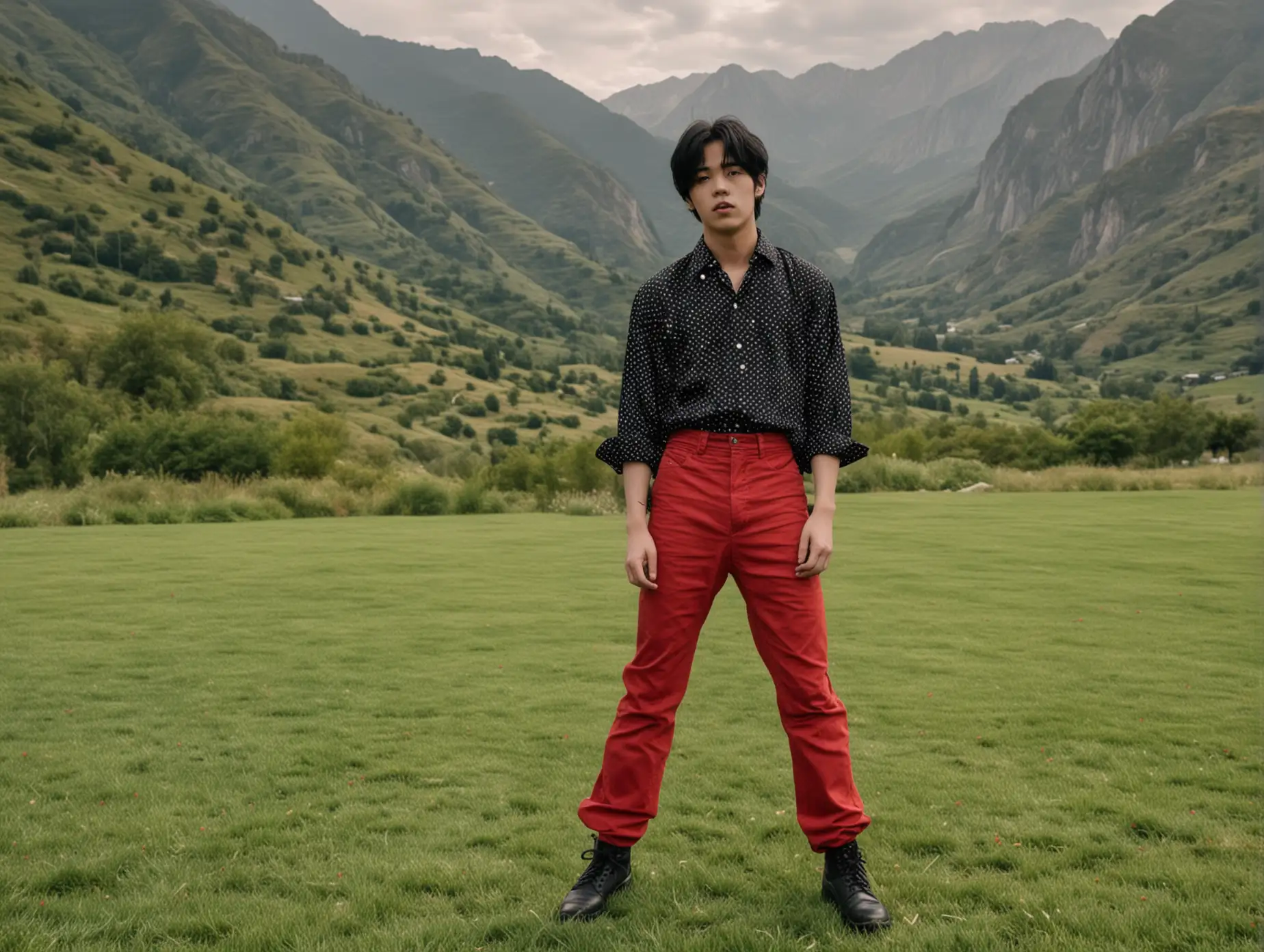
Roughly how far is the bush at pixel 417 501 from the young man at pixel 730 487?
1202 inches

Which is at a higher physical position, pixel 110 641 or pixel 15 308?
pixel 15 308

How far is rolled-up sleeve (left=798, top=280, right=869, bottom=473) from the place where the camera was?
161 inches

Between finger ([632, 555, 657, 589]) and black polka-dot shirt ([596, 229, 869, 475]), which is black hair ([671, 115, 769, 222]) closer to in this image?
black polka-dot shirt ([596, 229, 869, 475])

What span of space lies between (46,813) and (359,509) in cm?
2850

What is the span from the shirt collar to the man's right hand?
110cm

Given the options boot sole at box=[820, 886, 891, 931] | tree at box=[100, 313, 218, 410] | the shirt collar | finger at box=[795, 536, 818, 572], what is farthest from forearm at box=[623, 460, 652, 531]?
tree at box=[100, 313, 218, 410]

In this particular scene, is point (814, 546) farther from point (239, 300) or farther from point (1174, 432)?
point (239, 300)

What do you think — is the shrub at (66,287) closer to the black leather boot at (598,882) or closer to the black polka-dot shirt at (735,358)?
the black polka-dot shirt at (735,358)

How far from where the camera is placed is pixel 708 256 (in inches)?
164

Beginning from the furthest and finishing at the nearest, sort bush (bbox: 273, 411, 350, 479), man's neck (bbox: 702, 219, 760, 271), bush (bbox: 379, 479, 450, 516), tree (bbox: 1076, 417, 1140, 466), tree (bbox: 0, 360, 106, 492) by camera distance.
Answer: tree (bbox: 1076, 417, 1140, 466) → tree (bbox: 0, 360, 106, 492) → bush (bbox: 273, 411, 350, 479) → bush (bbox: 379, 479, 450, 516) → man's neck (bbox: 702, 219, 760, 271)

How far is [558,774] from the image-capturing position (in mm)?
6082

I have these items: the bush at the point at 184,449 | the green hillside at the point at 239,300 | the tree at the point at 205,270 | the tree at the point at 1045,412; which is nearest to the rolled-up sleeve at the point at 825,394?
the bush at the point at 184,449

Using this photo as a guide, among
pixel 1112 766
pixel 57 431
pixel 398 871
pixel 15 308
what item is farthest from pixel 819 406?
pixel 15 308

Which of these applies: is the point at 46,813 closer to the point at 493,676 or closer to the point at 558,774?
the point at 558,774
